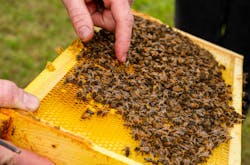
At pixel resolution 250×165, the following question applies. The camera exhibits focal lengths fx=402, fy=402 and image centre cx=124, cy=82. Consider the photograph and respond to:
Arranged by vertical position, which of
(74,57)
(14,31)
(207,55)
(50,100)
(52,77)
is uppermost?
(14,31)

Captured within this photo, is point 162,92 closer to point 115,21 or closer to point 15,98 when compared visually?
point 115,21

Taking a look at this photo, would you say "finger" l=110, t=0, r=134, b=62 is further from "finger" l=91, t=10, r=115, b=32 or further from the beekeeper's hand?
the beekeeper's hand

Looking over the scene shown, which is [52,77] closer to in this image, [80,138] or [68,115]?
[68,115]

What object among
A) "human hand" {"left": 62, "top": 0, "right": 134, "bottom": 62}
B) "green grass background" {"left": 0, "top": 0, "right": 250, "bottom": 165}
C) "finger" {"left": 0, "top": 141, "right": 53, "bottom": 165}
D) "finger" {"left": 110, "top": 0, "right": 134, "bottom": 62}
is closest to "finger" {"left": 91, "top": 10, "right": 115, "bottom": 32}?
"human hand" {"left": 62, "top": 0, "right": 134, "bottom": 62}

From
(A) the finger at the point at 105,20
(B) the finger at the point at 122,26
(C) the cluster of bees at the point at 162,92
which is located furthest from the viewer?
(A) the finger at the point at 105,20

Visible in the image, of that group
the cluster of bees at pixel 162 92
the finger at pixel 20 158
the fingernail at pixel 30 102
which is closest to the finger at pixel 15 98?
the fingernail at pixel 30 102

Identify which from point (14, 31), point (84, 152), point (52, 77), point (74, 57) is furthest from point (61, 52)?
point (14, 31)

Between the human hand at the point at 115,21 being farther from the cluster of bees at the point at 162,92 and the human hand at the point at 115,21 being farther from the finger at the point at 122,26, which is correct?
the cluster of bees at the point at 162,92
